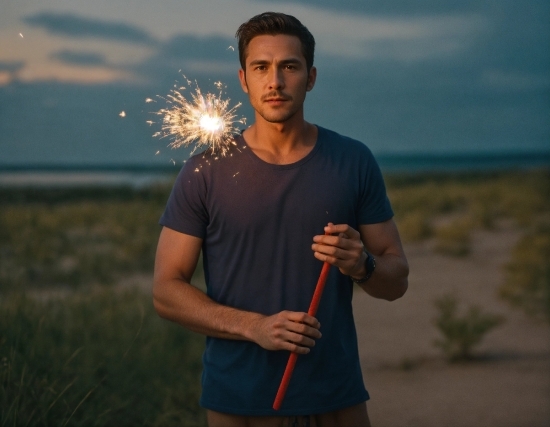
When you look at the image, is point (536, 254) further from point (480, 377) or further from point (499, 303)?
point (480, 377)

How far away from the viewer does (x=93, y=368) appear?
200 inches

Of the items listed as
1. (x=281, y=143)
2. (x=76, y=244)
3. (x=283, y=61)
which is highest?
(x=283, y=61)

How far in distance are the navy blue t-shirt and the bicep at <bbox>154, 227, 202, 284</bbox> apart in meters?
0.03

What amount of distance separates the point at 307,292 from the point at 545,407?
4736mm

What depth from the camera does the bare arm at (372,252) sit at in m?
2.23

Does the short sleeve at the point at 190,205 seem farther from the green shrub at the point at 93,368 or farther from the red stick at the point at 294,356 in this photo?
the green shrub at the point at 93,368

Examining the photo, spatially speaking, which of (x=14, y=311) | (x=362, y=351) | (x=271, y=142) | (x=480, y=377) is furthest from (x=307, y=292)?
(x=362, y=351)

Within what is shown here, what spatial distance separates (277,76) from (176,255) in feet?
2.05

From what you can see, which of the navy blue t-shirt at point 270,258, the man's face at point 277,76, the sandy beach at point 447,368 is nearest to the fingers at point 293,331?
the navy blue t-shirt at point 270,258

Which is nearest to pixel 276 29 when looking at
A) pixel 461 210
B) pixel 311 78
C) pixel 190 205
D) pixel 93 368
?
pixel 311 78

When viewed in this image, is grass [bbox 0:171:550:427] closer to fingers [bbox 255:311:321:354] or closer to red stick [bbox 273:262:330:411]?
red stick [bbox 273:262:330:411]

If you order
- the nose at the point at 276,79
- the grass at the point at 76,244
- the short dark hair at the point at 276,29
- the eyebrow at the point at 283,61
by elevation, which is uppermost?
the short dark hair at the point at 276,29

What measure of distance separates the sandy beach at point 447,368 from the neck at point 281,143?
397cm

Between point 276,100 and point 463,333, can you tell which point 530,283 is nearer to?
point 463,333
